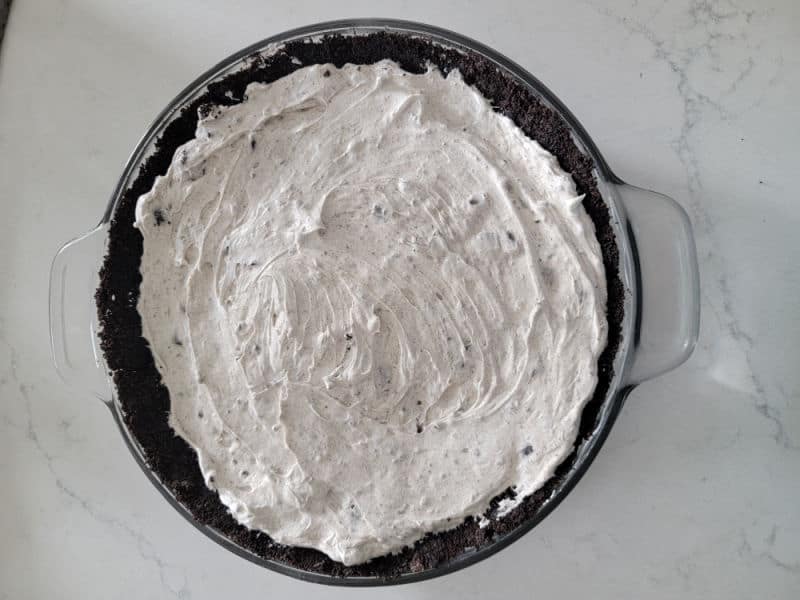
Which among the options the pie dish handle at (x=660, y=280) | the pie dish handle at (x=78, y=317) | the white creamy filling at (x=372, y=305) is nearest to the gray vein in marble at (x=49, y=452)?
the pie dish handle at (x=78, y=317)

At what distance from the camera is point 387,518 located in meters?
1.23

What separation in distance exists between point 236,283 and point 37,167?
603 millimetres

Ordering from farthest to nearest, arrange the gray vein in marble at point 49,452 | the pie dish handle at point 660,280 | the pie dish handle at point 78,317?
the gray vein in marble at point 49,452 → the pie dish handle at point 78,317 → the pie dish handle at point 660,280

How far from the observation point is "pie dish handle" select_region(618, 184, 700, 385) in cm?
120

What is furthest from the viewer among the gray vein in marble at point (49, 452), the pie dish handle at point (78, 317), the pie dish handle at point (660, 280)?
the gray vein in marble at point (49, 452)

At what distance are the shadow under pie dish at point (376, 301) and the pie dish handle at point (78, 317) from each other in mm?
86

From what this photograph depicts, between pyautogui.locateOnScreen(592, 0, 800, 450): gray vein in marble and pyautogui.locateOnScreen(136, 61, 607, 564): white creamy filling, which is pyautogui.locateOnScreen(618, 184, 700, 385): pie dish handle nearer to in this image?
pyautogui.locateOnScreen(136, 61, 607, 564): white creamy filling

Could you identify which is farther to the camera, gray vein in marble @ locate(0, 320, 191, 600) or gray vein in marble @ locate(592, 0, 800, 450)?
gray vein in marble @ locate(0, 320, 191, 600)

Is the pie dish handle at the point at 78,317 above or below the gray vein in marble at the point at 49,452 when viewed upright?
above

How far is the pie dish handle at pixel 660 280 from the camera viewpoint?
3.95ft

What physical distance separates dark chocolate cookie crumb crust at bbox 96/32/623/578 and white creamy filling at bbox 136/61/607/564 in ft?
0.09

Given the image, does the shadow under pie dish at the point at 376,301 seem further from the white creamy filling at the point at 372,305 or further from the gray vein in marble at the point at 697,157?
the gray vein in marble at the point at 697,157

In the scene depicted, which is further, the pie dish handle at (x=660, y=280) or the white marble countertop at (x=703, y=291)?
the white marble countertop at (x=703, y=291)

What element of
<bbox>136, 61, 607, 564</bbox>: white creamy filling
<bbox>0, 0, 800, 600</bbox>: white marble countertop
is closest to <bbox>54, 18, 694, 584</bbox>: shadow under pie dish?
<bbox>136, 61, 607, 564</bbox>: white creamy filling
